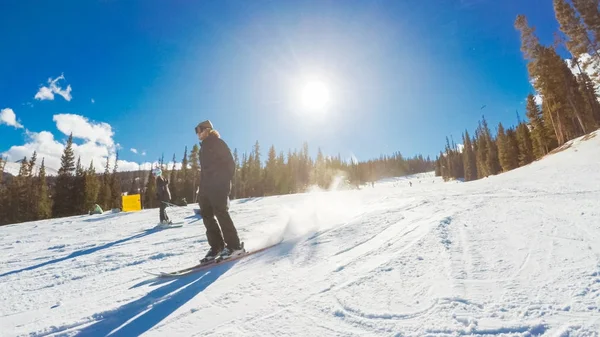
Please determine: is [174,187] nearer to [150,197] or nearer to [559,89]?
[150,197]

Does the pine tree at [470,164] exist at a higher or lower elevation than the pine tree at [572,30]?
lower

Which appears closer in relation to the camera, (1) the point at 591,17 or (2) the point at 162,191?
(2) the point at 162,191

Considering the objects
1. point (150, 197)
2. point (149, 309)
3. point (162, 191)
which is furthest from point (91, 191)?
point (149, 309)

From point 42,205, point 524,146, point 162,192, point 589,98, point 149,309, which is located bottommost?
point 149,309

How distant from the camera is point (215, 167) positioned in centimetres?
486

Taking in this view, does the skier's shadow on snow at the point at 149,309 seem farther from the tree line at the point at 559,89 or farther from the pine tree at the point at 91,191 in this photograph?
the pine tree at the point at 91,191

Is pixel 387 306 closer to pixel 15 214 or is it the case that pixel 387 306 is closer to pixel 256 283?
pixel 256 283

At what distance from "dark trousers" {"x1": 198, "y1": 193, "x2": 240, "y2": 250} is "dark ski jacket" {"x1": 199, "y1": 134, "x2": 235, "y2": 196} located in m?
0.12

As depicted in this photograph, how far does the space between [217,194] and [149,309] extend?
2.12 meters

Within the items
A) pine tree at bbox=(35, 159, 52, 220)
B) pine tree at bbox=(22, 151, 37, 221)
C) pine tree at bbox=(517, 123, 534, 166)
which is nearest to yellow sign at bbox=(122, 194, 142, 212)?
pine tree at bbox=(35, 159, 52, 220)

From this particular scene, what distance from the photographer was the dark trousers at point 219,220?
472 centimetres

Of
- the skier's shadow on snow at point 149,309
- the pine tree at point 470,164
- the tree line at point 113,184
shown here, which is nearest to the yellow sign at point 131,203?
the tree line at point 113,184

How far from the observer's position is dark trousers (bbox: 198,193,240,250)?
15.5ft

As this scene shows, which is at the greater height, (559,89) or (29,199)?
(559,89)
